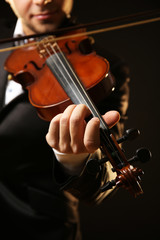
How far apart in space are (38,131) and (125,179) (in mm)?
394

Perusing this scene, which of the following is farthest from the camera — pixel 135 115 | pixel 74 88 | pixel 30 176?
Answer: pixel 135 115

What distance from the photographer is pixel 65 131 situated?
49cm

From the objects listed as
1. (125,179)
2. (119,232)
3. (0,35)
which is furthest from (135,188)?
(0,35)

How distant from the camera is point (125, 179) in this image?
1.47ft

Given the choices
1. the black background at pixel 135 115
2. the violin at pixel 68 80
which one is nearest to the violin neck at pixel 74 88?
the violin at pixel 68 80

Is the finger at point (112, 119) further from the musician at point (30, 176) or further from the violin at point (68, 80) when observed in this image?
the musician at point (30, 176)

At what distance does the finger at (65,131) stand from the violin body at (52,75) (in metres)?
0.11

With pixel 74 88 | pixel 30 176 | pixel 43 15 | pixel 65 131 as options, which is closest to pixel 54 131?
pixel 65 131

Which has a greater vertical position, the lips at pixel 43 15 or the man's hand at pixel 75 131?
the lips at pixel 43 15

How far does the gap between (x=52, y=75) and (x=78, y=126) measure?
241mm

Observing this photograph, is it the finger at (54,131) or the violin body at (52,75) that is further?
the violin body at (52,75)

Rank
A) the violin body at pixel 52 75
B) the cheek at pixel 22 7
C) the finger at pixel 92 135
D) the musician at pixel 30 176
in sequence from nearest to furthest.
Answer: the finger at pixel 92 135 < the violin body at pixel 52 75 < the musician at pixel 30 176 < the cheek at pixel 22 7

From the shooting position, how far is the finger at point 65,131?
1.60 feet

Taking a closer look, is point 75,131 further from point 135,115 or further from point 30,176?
point 135,115
